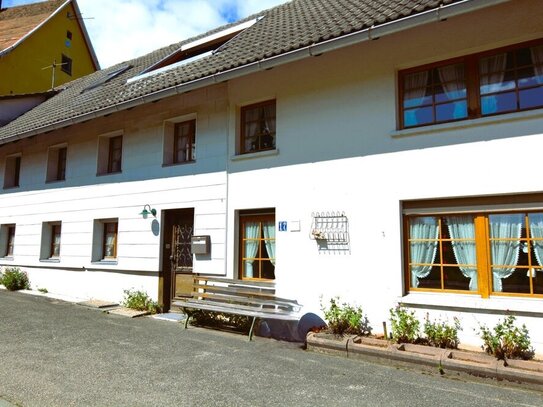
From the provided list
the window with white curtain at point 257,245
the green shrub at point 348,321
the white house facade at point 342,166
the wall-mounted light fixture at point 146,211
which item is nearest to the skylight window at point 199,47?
the white house facade at point 342,166

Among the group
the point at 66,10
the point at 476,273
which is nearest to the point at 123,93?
the point at 476,273

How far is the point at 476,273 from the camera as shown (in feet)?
19.9

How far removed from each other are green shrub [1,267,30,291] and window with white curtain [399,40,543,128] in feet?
38.6

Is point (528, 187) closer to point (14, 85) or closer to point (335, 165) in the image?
point (335, 165)

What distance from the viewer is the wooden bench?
7.14m

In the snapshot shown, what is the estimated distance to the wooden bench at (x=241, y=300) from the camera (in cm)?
714

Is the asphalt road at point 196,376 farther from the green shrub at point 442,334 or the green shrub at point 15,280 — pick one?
the green shrub at point 15,280

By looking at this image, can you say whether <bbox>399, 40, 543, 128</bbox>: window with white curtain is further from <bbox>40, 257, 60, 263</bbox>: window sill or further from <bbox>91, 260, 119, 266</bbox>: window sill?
<bbox>40, 257, 60, 263</bbox>: window sill

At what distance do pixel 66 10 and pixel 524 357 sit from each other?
76.3ft

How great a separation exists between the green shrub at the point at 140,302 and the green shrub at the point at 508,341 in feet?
22.1

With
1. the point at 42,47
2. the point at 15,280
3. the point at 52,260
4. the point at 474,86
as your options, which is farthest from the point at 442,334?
the point at 42,47

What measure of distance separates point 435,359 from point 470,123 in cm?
335

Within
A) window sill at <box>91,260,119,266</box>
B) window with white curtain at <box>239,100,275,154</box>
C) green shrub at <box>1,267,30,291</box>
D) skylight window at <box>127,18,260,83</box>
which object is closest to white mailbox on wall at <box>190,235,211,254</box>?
window with white curtain at <box>239,100,275,154</box>

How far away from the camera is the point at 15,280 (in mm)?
12430
